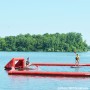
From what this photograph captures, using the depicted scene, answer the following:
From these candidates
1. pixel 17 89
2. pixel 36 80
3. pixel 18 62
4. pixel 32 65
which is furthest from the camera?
pixel 32 65

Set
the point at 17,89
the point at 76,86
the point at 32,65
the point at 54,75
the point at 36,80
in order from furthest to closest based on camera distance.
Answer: the point at 32,65 < the point at 54,75 < the point at 36,80 < the point at 76,86 < the point at 17,89

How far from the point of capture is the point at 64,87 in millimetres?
33344

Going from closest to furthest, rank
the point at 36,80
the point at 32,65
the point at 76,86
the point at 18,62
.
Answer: the point at 76,86 → the point at 36,80 → the point at 18,62 → the point at 32,65

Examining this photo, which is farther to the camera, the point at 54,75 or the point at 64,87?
the point at 54,75

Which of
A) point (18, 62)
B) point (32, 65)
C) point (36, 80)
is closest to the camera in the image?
point (36, 80)

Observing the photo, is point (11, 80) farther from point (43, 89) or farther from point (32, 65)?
point (32, 65)

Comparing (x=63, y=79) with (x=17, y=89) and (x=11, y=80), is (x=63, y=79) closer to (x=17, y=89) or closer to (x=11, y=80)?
(x=11, y=80)

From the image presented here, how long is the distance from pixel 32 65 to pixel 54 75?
17210mm

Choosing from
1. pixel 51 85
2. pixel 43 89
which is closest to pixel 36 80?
pixel 51 85

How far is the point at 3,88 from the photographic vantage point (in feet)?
109

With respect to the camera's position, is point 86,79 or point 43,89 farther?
point 86,79

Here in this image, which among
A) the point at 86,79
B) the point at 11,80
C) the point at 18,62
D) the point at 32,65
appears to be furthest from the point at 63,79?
the point at 32,65

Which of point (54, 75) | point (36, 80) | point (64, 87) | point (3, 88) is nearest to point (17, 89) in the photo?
point (3, 88)

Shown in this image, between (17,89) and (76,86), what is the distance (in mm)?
4824
